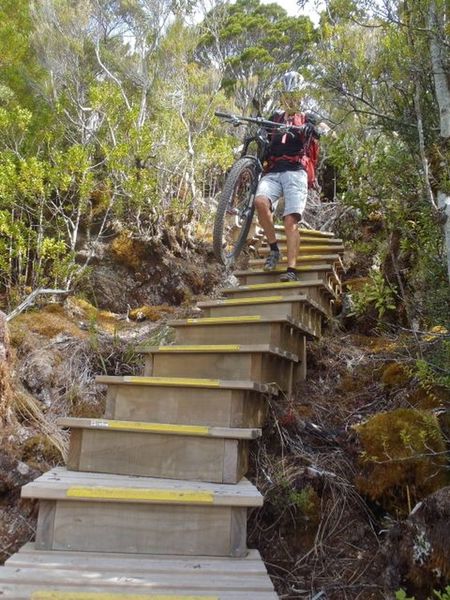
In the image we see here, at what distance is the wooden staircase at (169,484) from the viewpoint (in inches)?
65.4

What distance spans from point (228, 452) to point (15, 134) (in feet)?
18.0

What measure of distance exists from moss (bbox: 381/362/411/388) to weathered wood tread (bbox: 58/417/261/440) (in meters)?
0.93

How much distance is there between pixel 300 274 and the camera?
3.94 meters

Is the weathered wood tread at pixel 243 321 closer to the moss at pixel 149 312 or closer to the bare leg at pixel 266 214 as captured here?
the bare leg at pixel 266 214

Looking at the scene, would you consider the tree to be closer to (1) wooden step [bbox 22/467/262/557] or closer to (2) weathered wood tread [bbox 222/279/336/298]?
(2) weathered wood tread [bbox 222/279/336/298]

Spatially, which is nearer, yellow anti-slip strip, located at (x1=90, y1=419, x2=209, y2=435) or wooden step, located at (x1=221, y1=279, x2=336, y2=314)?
yellow anti-slip strip, located at (x1=90, y1=419, x2=209, y2=435)

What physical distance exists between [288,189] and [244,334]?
1440mm

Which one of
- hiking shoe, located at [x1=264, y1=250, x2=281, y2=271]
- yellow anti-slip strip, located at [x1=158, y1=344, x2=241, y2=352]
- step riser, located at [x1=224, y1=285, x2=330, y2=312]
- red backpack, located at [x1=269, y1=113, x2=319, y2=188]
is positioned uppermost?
red backpack, located at [x1=269, y1=113, x2=319, y2=188]

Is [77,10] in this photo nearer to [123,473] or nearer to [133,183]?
[133,183]

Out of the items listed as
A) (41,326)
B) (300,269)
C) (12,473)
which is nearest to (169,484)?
(12,473)

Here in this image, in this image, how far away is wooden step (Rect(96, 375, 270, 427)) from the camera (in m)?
2.46

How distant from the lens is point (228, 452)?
7.40 ft

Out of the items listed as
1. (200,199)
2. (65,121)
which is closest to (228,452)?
(200,199)

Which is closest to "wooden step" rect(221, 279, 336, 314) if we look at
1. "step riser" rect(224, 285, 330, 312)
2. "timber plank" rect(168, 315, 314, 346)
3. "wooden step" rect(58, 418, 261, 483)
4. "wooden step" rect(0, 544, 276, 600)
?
"step riser" rect(224, 285, 330, 312)
